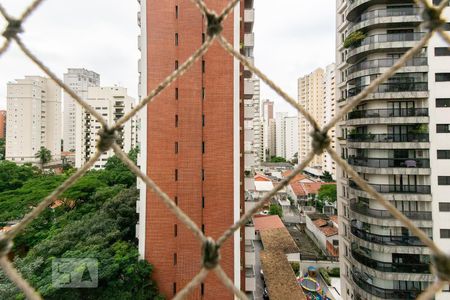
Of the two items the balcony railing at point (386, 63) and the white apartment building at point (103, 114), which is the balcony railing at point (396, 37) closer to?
the balcony railing at point (386, 63)

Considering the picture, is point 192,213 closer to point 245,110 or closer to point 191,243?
point 191,243

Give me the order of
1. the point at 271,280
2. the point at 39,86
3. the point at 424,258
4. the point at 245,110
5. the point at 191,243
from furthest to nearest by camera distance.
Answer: the point at 39,86 → the point at 271,280 → the point at 245,110 → the point at 424,258 → the point at 191,243

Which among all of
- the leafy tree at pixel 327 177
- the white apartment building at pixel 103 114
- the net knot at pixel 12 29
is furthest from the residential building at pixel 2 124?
the net knot at pixel 12 29

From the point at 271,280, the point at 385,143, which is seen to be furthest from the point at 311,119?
the point at 271,280

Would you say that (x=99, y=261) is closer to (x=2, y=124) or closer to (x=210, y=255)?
(x=210, y=255)

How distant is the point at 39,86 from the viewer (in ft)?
68.0

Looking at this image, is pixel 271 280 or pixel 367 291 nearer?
pixel 367 291

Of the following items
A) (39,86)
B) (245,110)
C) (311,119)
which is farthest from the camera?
(39,86)

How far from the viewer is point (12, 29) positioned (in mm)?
717

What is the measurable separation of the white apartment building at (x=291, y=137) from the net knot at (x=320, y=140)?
3364 centimetres

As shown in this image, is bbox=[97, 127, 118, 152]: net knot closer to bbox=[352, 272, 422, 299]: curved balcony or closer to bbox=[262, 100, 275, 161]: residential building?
bbox=[352, 272, 422, 299]: curved balcony

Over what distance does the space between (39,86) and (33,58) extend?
25061mm
